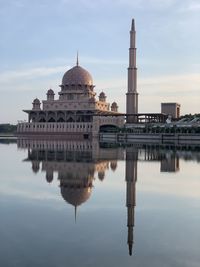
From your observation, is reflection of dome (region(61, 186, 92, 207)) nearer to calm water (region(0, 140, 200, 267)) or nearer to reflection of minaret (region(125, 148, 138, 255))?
calm water (region(0, 140, 200, 267))

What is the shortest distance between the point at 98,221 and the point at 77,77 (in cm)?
7021

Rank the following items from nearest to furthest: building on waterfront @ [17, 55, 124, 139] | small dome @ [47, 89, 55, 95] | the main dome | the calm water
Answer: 1. the calm water
2. building on waterfront @ [17, 55, 124, 139]
3. the main dome
4. small dome @ [47, 89, 55, 95]

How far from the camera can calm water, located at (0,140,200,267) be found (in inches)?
248

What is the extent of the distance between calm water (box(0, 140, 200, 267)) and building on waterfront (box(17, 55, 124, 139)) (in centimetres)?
5483

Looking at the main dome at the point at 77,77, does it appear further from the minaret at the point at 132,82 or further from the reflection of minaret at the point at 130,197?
the reflection of minaret at the point at 130,197

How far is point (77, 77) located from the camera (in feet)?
254

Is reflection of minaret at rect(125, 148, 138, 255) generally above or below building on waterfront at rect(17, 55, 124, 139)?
below

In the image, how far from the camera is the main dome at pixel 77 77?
77062mm

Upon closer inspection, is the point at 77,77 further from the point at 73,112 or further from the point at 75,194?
the point at 75,194

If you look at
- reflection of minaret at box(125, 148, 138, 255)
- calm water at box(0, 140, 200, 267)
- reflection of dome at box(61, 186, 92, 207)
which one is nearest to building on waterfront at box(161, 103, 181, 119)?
reflection of minaret at box(125, 148, 138, 255)

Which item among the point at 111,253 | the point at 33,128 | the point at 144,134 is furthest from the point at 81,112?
the point at 111,253

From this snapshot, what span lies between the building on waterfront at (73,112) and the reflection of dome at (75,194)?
56388 millimetres

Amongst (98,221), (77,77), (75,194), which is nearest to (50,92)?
(77,77)

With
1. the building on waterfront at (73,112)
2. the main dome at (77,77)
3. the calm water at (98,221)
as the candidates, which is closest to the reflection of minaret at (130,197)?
the calm water at (98,221)
